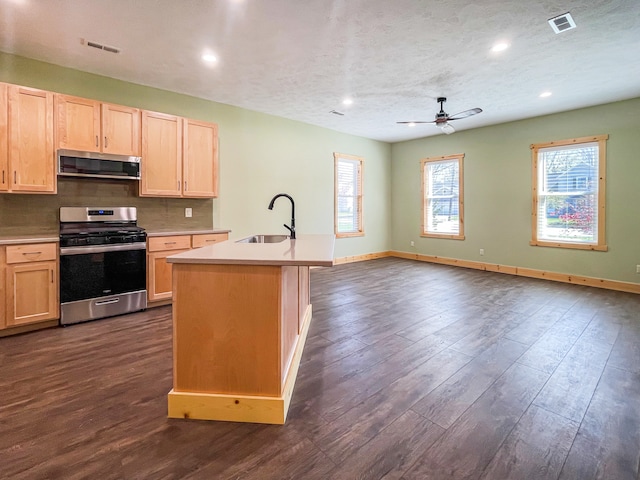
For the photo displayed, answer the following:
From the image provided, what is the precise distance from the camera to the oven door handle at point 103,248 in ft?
10.9

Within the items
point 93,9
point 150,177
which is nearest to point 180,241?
point 150,177

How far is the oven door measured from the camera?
3350 millimetres

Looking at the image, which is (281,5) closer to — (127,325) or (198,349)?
(198,349)

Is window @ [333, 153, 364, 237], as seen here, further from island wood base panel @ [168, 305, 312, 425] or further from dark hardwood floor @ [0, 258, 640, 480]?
island wood base panel @ [168, 305, 312, 425]

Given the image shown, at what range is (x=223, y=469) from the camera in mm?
1487

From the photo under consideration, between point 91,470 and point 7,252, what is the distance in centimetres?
260

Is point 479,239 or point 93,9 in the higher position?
point 93,9

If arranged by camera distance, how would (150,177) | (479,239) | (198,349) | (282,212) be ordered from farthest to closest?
(479,239)
(282,212)
(150,177)
(198,349)

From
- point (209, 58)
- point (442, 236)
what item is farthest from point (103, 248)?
point (442, 236)

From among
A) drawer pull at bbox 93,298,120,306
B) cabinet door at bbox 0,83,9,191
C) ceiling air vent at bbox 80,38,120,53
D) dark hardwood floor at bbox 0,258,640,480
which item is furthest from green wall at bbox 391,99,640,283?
cabinet door at bbox 0,83,9,191

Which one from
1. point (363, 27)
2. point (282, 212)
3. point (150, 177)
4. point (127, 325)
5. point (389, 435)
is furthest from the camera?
point (282, 212)

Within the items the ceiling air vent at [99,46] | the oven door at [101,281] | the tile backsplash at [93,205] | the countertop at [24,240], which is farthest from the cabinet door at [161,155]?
the countertop at [24,240]

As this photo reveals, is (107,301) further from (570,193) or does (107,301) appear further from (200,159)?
(570,193)

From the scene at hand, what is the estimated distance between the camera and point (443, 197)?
286 inches
